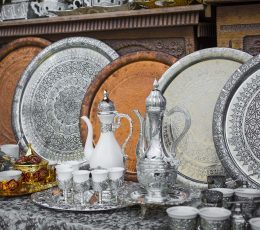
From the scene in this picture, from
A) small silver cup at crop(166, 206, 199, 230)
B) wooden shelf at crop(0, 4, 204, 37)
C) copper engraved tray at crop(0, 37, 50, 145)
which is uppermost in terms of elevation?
wooden shelf at crop(0, 4, 204, 37)

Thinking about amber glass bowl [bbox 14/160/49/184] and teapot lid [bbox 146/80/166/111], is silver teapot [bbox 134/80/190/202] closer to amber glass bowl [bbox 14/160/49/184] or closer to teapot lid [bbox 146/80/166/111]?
teapot lid [bbox 146/80/166/111]

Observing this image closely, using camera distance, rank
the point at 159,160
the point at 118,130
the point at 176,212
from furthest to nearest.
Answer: the point at 118,130
the point at 159,160
the point at 176,212

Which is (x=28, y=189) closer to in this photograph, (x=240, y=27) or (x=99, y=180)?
(x=99, y=180)

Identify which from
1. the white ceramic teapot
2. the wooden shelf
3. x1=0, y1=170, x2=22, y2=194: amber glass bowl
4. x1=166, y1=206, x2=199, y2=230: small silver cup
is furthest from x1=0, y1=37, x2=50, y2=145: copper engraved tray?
x1=166, y1=206, x2=199, y2=230: small silver cup

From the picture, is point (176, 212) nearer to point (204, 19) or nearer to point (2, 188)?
point (2, 188)

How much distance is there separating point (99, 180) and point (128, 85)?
1.57ft

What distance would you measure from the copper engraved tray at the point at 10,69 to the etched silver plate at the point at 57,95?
9 cm

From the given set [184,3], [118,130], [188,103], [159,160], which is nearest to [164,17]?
[184,3]

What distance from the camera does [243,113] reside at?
1.29 m

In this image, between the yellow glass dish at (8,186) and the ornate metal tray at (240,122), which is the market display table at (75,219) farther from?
the ornate metal tray at (240,122)

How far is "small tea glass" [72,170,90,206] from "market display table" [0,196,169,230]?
0.23 feet

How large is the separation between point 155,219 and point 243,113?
1.41 ft

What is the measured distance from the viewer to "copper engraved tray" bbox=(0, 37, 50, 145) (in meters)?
1.83

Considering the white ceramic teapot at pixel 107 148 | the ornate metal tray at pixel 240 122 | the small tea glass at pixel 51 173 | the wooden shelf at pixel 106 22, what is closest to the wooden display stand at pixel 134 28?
the wooden shelf at pixel 106 22
